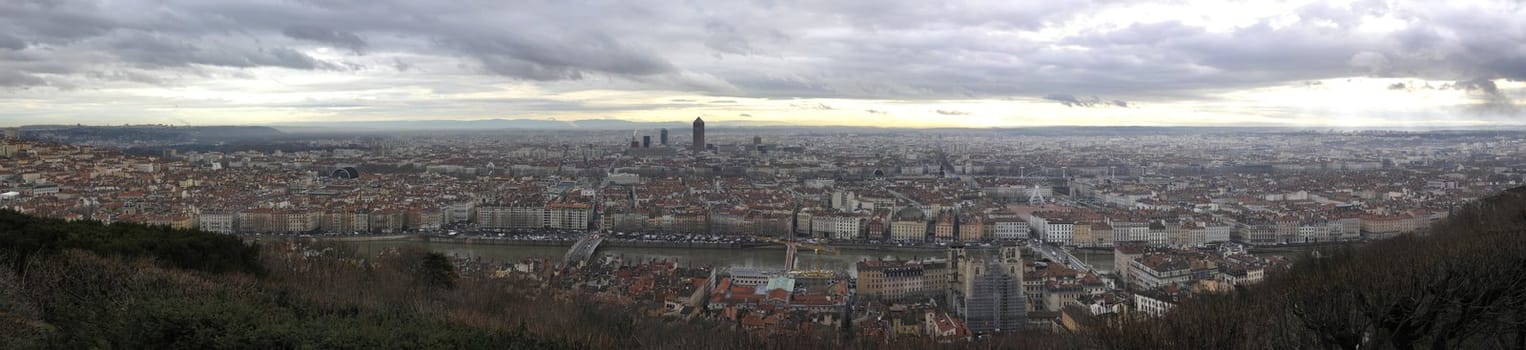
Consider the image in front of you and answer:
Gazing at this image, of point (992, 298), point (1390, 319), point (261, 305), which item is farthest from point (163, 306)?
point (992, 298)

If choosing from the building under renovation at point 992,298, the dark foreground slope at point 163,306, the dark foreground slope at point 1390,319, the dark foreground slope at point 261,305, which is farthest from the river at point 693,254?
the dark foreground slope at point 1390,319

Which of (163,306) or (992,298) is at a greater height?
(163,306)

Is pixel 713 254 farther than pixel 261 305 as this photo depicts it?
Yes

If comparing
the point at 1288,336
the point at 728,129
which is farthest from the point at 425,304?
the point at 728,129

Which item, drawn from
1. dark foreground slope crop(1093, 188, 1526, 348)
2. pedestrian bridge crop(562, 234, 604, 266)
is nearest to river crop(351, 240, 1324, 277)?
pedestrian bridge crop(562, 234, 604, 266)

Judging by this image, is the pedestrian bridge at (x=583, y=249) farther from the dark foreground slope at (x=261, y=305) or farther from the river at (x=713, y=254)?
the dark foreground slope at (x=261, y=305)

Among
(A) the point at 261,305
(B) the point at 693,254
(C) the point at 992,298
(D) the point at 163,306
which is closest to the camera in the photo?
(D) the point at 163,306

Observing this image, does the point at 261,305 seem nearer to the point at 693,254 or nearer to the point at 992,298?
the point at 992,298

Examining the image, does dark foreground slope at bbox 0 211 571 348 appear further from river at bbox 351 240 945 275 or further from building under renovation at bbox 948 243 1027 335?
river at bbox 351 240 945 275
